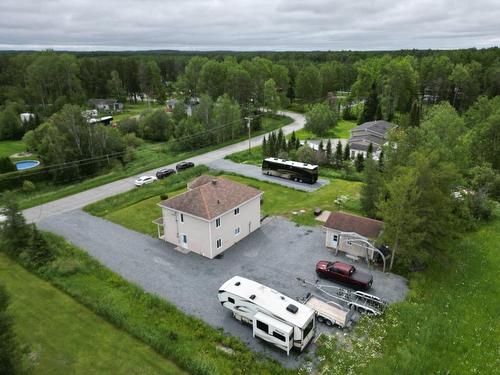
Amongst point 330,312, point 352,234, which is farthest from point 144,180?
point 330,312

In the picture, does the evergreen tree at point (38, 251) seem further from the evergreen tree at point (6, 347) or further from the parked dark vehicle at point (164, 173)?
the parked dark vehicle at point (164, 173)

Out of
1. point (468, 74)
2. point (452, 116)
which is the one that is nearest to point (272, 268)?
point (452, 116)

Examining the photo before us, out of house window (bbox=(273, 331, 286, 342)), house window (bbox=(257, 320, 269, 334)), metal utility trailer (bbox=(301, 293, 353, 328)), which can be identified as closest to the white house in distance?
metal utility trailer (bbox=(301, 293, 353, 328))

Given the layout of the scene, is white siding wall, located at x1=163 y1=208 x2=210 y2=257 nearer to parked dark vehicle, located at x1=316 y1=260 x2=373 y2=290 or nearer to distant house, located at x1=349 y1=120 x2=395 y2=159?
parked dark vehicle, located at x1=316 y1=260 x2=373 y2=290

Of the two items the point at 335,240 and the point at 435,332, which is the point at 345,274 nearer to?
the point at 335,240

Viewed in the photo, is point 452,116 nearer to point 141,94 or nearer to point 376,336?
point 376,336
